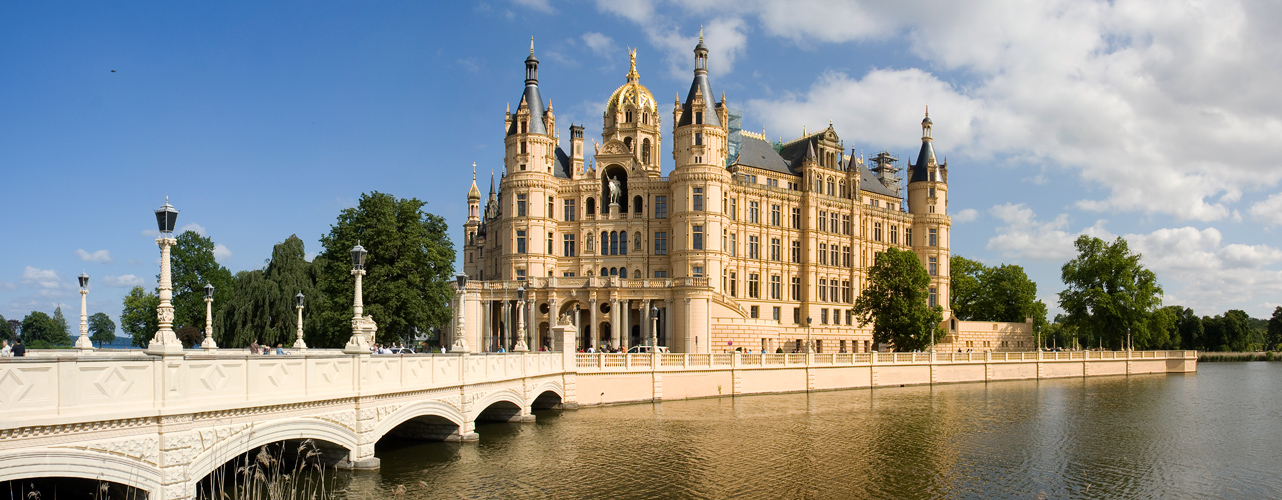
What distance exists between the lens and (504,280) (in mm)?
63812

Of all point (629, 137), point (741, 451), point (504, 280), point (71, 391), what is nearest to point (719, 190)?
point (629, 137)

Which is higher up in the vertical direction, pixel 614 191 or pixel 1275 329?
pixel 614 191

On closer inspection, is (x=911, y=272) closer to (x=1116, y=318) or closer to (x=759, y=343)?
(x=759, y=343)

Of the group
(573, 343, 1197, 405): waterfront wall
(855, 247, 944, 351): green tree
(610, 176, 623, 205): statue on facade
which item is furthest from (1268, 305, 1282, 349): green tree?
(610, 176, 623, 205): statue on facade

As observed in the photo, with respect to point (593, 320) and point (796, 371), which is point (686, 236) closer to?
point (593, 320)

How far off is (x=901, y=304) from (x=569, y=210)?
26.7m

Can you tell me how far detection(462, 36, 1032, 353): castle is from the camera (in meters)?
61.5

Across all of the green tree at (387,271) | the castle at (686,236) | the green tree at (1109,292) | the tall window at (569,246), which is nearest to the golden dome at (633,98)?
the castle at (686,236)

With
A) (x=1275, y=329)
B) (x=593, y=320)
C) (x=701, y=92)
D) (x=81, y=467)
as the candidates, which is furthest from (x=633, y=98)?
(x=1275, y=329)

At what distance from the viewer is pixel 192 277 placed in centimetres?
6788

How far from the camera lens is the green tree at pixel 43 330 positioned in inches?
3511

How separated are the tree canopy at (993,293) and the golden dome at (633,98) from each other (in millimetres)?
41774

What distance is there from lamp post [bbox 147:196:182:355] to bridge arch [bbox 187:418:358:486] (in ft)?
6.72

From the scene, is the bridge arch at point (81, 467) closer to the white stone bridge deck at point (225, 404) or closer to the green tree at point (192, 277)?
the white stone bridge deck at point (225, 404)
